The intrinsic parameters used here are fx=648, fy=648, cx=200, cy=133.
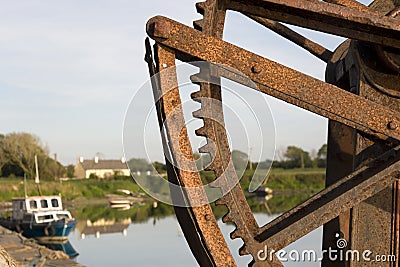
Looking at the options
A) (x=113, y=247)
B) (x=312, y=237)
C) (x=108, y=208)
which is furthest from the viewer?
(x=108, y=208)

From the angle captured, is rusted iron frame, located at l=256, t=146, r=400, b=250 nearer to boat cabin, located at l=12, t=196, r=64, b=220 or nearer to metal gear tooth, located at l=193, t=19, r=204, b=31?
metal gear tooth, located at l=193, t=19, r=204, b=31

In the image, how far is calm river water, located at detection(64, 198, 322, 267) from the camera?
82.9 feet

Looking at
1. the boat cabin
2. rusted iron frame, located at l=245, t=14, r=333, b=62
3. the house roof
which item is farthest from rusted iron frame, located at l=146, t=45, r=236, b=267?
the house roof

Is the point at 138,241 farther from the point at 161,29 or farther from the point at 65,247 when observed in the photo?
the point at 161,29

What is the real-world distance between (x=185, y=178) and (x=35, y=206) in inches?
1493

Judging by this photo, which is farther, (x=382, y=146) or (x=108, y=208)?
(x=108, y=208)

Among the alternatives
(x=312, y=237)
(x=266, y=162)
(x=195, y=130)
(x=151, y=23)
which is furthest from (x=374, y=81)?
(x=312, y=237)

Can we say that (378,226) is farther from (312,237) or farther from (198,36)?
(312,237)

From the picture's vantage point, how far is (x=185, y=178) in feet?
11.4

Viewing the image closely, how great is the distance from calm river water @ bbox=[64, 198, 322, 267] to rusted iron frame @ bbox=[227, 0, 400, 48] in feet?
44.6

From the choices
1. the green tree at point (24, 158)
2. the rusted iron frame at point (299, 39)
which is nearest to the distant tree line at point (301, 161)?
the green tree at point (24, 158)

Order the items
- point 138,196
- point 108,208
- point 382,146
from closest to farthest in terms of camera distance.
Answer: point 382,146 → point 108,208 → point 138,196

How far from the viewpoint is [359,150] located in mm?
3988

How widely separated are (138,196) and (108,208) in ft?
36.5
